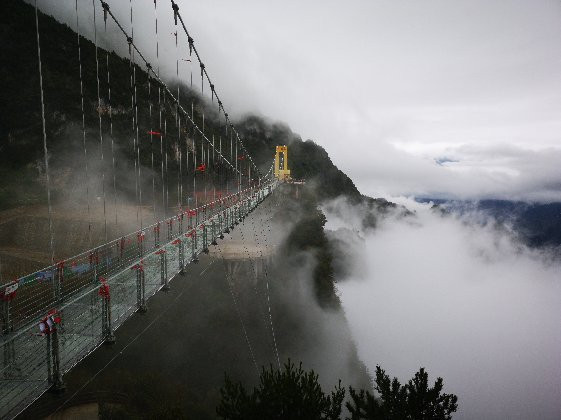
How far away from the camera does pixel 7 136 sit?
35469mm

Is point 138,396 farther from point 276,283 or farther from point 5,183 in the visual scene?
point 5,183

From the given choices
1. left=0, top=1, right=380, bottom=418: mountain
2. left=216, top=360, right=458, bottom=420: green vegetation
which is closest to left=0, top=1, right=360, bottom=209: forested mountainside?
left=0, top=1, right=380, bottom=418: mountain

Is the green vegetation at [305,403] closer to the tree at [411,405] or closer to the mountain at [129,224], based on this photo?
the tree at [411,405]

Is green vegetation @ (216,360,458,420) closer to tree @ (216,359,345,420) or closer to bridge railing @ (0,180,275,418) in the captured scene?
tree @ (216,359,345,420)

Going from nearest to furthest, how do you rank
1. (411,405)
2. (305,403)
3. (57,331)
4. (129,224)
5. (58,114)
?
(57,331) < (305,403) < (411,405) < (129,224) < (58,114)

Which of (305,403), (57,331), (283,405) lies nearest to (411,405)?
(305,403)

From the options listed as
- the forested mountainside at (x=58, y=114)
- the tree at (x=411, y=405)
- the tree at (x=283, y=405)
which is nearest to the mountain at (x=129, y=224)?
the forested mountainside at (x=58, y=114)

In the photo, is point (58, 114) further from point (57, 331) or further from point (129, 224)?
point (57, 331)

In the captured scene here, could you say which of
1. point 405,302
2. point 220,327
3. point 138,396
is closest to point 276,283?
point 220,327

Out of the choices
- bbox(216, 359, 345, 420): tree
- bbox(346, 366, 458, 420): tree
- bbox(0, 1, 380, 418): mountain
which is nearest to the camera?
bbox(216, 359, 345, 420): tree

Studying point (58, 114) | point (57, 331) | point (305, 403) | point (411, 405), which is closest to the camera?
point (57, 331)

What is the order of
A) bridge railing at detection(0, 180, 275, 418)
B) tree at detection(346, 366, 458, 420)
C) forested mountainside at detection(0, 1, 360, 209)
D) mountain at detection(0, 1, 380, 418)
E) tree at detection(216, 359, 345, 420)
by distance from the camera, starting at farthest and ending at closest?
forested mountainside at detection(0, 1, 360, 209)
mountain at detection(0, 1, 380, 418)
tree at detection(346, 366, 458, 420)
tree at detection(216, 359, 345, 420)
bridge railing at detection(0, 180, 275, 418)

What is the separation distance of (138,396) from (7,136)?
35.2 m

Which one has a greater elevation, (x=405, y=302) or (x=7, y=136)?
(x=7, y=136)
